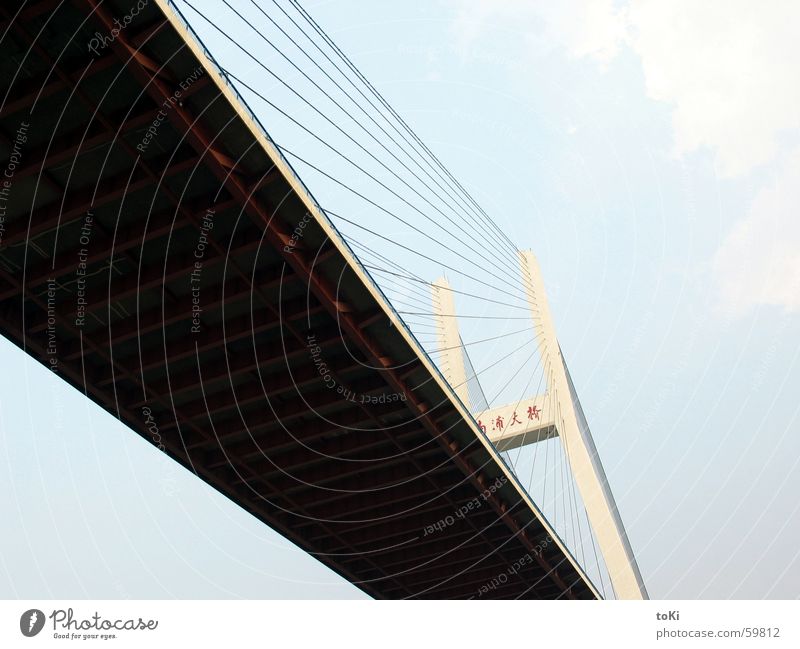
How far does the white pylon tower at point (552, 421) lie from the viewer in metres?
37.0

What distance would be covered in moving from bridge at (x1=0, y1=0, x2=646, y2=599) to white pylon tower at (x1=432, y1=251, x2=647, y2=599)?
0.15 m

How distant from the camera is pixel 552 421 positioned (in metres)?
39.3

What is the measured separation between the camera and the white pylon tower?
3697cm

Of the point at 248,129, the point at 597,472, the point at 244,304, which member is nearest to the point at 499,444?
the point at 597,472

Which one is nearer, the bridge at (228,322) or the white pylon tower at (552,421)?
the bridge at (228,322)

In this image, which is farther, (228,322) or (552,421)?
(552,421)

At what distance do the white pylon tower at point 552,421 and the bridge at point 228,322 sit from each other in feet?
0.49

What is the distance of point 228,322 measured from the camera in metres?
25.2

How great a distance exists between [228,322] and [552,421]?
19.4 m

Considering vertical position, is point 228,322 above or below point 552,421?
below

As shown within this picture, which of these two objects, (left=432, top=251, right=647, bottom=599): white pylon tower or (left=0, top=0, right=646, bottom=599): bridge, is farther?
(left=432, top=251, right=647, bottom=599): white pylon tower

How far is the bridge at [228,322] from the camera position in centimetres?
1750

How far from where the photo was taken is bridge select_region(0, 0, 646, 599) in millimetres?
17500
